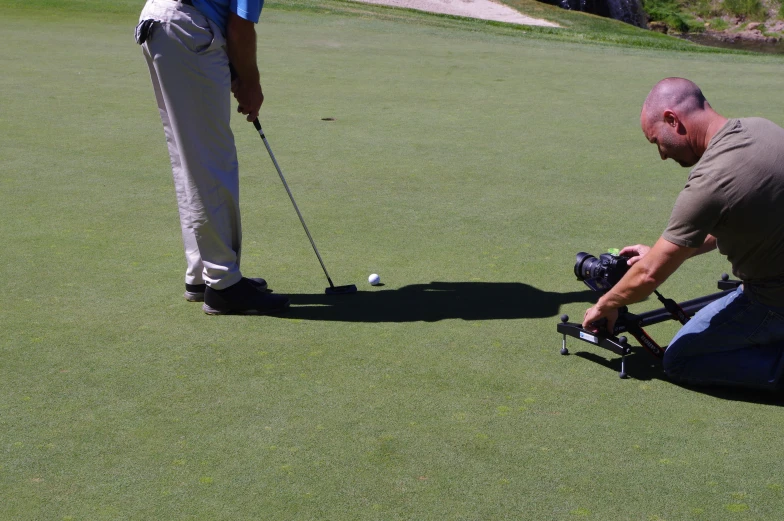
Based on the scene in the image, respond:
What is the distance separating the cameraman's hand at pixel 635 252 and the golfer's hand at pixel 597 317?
0.22 meters

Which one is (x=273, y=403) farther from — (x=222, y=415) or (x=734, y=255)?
(x=734, y=255)

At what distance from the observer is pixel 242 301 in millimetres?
4527

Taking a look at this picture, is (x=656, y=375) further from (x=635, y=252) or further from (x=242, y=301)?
(x=242, y=301)

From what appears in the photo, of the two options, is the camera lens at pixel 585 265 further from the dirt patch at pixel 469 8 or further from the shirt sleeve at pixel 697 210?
the dirt patch at pixel 469 8

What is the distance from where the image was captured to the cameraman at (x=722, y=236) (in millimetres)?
3422

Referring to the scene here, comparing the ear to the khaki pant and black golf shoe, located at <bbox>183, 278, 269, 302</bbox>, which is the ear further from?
black golf shoe, located at <bbox>183, 278, 269, 302</bbox>

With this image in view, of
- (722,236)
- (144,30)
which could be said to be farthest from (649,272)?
(144,30)

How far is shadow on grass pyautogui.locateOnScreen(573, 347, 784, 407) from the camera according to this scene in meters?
3.70

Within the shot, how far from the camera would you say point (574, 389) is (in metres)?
Result: 3.73

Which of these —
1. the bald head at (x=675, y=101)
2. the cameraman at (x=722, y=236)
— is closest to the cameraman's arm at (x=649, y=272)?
the cameraman at (x=722, y=236)

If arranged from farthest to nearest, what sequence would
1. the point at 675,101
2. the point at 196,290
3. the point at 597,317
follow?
the point at 196,290 → the point at 597,317 → the point at 675,101

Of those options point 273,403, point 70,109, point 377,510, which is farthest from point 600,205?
point 70,109

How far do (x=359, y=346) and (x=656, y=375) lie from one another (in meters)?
1.22

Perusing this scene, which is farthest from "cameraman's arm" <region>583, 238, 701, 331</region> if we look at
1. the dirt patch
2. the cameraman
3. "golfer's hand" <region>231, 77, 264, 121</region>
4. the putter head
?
the dirt patch
